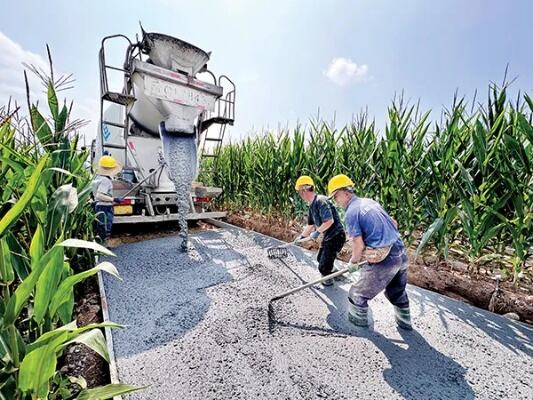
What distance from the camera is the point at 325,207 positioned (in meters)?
3.23

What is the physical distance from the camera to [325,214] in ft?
10.6

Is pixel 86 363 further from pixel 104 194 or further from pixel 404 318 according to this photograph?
pixel 104 194

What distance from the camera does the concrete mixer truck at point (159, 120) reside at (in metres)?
3.92

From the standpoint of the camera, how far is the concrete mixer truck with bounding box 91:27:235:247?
12.8 ft

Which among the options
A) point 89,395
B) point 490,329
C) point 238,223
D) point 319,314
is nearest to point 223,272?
point 319,314

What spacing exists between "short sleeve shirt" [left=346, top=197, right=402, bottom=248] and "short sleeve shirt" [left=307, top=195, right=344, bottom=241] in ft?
2.73

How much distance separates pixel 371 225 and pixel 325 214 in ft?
3.13

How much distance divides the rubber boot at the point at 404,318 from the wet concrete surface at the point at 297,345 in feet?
0.21

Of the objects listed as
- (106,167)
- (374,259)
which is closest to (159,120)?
(106,167)

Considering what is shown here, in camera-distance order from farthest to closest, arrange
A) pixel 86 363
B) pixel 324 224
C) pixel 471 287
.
Answer: pixel 324 224 < pixel 471 287 < pixel 86 363

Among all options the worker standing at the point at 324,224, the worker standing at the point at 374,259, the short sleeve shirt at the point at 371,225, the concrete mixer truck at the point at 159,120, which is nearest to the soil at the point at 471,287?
the worker standing at the point at 324,224

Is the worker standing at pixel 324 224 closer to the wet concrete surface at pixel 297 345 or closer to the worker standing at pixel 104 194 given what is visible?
the wet concrete surface at pixel 297 345

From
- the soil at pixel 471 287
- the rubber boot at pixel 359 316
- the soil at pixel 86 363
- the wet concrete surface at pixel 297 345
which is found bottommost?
the soil at pixel 86 363

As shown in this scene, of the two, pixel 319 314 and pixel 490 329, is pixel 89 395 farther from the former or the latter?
pixel 490 329
